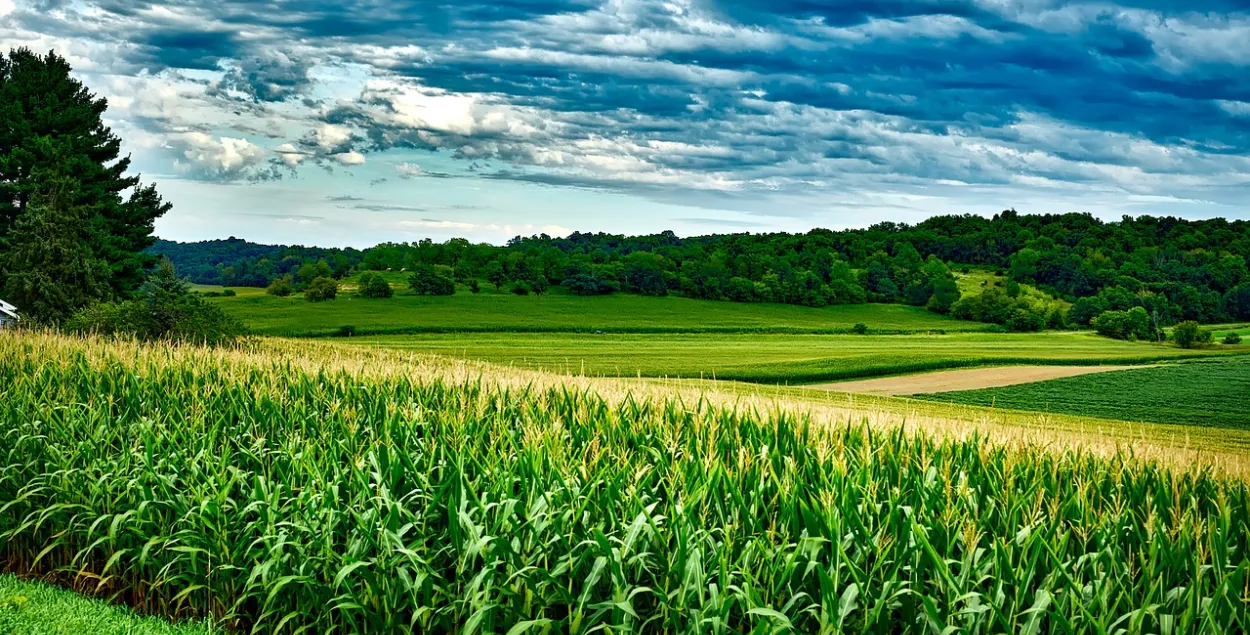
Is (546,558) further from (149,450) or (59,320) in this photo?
(59,320)

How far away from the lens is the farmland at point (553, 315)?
54.8 m

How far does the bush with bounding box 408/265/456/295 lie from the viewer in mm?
69000

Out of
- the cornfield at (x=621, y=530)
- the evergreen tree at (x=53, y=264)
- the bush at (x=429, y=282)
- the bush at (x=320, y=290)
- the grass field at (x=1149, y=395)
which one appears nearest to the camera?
the cornfield at (x=621, y=530)

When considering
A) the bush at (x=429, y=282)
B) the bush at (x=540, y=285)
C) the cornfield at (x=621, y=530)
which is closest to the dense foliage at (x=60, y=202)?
the bush at (x=429, y=282)

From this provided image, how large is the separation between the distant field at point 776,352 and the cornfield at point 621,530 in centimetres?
2567

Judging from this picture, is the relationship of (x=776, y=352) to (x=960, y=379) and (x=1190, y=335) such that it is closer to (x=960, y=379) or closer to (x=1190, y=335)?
(x=960, y=379)

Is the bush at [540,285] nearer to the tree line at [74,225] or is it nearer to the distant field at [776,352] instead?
the distant field at [776,352]

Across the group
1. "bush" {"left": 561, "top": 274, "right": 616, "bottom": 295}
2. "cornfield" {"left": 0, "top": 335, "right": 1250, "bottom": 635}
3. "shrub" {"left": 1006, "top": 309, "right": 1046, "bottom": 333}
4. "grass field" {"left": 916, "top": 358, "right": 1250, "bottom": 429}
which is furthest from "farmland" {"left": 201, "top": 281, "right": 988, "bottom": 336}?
"cornfield" {"left": 0, "top": 335, "right": 1250, "bottom": 635}

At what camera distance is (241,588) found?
25.8ft

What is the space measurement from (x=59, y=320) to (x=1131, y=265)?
50103mm

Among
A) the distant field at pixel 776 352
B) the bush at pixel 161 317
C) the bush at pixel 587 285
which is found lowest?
the distant field at pixel 776 352

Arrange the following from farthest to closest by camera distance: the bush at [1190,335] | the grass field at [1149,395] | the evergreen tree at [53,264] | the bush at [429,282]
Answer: the bush at [429,282] < the bush at [1190,335] < the evergreen tree at [53,264] < the grass field at [1149,395]

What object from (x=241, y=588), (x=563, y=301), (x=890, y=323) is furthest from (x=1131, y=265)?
(x=241, y=588)

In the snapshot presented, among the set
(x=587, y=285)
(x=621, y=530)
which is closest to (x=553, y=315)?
(x=587, y=285)
